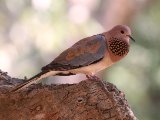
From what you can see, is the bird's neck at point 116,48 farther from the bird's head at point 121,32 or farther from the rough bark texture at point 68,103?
the rough bark texture at point 68,103

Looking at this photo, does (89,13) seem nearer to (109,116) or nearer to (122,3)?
(122,3)

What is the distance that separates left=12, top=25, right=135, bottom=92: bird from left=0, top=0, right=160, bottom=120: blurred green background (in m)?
5.57

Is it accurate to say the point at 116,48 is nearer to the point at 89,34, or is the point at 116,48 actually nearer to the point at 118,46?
the point at 118,46

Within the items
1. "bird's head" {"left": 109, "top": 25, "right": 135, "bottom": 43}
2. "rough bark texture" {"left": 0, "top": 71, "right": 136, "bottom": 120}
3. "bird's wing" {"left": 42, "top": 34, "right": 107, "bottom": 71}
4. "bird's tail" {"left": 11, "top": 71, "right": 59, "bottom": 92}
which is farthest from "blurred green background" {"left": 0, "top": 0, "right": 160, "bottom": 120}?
"rough bark texture" {"left": 0, "top": 71, "right": 136, "bottom": 120}

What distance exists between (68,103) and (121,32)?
76cm

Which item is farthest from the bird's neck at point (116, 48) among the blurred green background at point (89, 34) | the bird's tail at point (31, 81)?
the blurred green background at point (89, 34)

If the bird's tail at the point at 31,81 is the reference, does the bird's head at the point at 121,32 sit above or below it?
above

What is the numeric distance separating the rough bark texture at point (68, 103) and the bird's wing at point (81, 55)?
8.6 inches

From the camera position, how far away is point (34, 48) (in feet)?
33.2

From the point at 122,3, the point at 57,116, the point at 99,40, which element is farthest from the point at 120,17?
the point at 57,116

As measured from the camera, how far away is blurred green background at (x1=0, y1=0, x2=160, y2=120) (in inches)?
368

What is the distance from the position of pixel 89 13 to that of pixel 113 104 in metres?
7.90

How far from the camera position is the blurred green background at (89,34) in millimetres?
9359

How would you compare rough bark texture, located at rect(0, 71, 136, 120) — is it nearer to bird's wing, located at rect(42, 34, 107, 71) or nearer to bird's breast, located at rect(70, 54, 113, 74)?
bird's wing, located at rect(42, 34, 107, 71)
